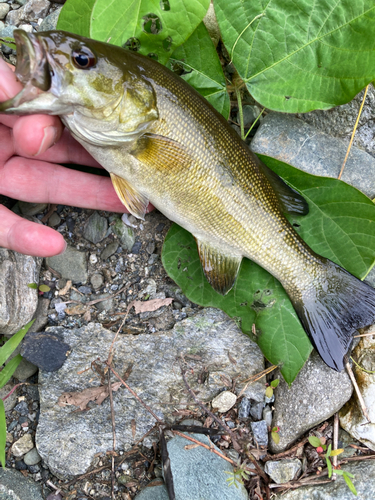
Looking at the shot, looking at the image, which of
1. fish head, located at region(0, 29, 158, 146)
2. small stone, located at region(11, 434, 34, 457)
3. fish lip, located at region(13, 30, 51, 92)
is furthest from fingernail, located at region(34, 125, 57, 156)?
small stone, located at region(11, 434, 34, 457)

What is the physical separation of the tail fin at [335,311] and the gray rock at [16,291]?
1.79 meters

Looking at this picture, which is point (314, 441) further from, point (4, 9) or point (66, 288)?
point (4, 9)

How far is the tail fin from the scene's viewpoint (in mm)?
2447

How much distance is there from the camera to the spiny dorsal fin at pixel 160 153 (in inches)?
82.8

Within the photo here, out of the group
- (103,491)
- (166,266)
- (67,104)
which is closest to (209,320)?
(166,266)

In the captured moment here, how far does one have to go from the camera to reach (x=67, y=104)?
191cm

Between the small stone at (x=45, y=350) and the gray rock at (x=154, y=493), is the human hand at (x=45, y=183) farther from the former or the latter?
the gray rock at (x=154, y=493)

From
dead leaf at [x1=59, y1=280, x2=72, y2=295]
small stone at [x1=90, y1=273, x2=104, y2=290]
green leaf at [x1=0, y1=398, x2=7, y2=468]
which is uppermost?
small stone at [x1=90, y1=273, x2=104, y2=290]

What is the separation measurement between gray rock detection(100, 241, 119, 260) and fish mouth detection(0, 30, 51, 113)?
119 cm

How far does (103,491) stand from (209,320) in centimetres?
128

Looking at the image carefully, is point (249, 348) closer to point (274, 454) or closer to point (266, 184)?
point (274, 454)

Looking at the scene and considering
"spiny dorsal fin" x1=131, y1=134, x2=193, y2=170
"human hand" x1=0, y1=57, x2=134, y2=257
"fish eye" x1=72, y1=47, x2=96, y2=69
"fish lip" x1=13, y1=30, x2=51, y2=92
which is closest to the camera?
"fish lip" x1=13, y1=30, x2=51, y2=92

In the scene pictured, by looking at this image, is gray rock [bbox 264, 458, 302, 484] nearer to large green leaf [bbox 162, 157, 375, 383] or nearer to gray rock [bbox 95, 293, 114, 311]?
large green leaf [bbox 162, 157, 375, 383]

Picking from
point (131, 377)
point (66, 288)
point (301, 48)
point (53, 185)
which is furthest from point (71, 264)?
point (301, 48)
